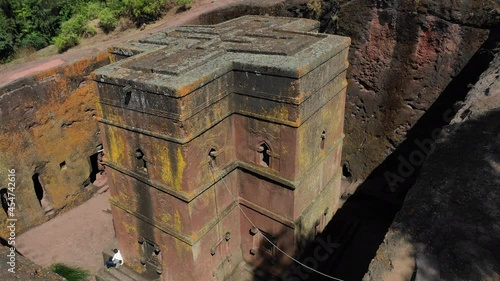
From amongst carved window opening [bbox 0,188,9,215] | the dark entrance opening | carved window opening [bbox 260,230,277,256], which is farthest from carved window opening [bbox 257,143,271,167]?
carved window opening [bbox 0,188,9,215]

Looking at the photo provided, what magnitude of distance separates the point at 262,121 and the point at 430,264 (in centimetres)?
407

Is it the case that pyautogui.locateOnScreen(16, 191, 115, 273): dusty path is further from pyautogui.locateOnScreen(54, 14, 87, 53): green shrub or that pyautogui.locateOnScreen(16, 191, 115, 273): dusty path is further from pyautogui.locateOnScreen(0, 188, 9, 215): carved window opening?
pyautogui.locateOnScreen(54, 14, 87, 53): green shrub

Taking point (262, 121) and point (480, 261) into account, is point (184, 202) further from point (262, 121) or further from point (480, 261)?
point (480, 261)

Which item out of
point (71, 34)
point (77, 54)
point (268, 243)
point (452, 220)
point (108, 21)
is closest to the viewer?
point (452, 220)

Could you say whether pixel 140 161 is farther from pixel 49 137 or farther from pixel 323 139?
pixel 49 137

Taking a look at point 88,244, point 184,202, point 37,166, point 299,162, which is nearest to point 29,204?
point 37,166

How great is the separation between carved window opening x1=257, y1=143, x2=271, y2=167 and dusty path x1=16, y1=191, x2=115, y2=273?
16.0ft

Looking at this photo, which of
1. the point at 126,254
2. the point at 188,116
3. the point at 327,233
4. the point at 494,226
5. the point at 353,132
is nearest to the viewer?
the point at 494,226

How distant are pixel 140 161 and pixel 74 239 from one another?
17.0 feet

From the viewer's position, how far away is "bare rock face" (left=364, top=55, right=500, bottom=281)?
385 centimetres

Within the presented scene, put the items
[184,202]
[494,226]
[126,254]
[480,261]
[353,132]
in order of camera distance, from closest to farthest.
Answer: [480,261] < [494,226] < [184,202] < [126,254] < [353,132]

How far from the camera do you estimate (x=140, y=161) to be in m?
7.55

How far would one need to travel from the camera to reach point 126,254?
9078 millimetres

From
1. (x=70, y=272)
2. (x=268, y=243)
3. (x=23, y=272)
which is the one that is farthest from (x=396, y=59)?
(x=70, y=272)
